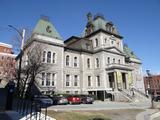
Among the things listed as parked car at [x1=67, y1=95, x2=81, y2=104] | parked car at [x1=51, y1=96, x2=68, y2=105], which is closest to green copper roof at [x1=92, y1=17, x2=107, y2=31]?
parked car at [x1=67, y1=95, x2=81, y2=104]

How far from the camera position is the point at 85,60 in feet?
143

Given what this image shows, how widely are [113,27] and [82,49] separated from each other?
45.2 ft

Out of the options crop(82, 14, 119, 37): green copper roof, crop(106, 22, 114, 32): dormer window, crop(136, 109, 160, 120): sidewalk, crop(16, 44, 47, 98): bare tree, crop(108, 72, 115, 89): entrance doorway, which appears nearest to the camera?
crop(136, 109, 160, 120): sidewalk

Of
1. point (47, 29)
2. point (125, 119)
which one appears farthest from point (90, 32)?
point (125, 119)

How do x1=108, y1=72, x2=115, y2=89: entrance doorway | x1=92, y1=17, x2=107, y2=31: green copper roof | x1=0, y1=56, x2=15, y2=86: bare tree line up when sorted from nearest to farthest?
x1=0, y1=56, x2=15, y2=86: bare tree < x1=108, y1=72, x2=115, y2=89: entrance doorway < x1=92, y1=17, x2=107, y2=31: green copper roof

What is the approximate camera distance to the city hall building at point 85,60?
36.2 meters

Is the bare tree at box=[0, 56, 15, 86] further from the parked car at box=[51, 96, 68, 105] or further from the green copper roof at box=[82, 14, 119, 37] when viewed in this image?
the green copper roof at box=[82, 14, 119, 37]

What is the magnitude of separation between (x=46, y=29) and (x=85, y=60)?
12.4 metres

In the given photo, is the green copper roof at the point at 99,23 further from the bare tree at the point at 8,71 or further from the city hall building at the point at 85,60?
the bare tree at the point at 8,71

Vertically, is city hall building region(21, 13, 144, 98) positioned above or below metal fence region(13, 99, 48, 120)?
above

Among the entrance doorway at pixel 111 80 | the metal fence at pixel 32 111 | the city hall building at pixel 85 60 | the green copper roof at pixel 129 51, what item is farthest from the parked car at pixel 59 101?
the green copper roof at pixel 129 51

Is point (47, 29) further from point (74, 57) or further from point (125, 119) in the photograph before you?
point (125, 119)

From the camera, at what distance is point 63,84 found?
37.6 metres

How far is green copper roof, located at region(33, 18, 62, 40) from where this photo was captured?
37.1m
